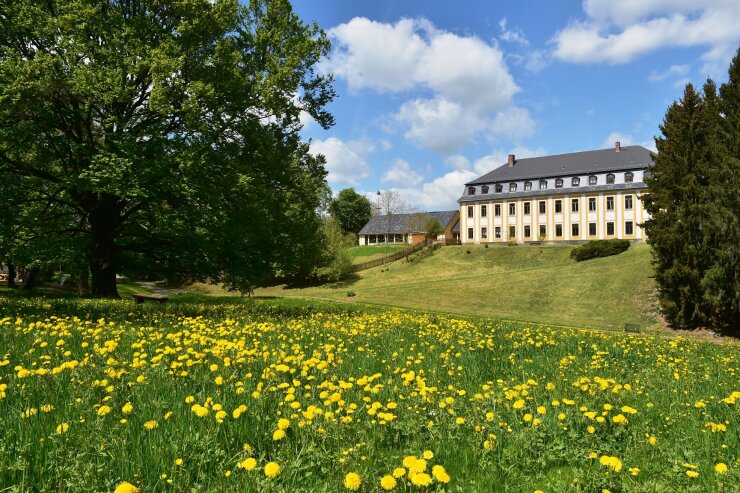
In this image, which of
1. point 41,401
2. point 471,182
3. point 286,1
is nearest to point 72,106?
→ point 286,1

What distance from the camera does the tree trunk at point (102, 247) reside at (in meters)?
19.6

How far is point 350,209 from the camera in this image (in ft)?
383

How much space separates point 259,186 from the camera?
16.6 metres

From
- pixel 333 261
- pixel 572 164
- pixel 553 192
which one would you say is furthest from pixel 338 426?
pixel 572 164

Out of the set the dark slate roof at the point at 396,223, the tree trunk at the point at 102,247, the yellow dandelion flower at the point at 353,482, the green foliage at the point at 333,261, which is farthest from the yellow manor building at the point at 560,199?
the yellow dandelion flower at the point at 353,482

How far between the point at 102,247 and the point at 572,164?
235 ft

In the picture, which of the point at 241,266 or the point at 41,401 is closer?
the point at 41,401

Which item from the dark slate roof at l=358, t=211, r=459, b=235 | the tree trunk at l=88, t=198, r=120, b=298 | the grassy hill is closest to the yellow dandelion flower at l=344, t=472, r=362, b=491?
the tree trunk at l=88, t=198, r=120, b=298

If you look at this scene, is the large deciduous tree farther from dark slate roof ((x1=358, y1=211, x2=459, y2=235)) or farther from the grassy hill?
dark slate roof ((x1=358, y1=211, x2=459, y2=235))

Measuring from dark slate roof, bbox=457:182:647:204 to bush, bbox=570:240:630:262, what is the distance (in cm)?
1726

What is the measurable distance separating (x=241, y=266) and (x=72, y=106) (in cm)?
873

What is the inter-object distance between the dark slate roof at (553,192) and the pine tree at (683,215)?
3870 centimetres

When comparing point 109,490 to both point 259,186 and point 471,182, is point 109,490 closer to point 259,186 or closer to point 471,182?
point 259,186

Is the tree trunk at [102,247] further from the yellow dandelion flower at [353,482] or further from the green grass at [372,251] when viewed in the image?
the green grass at [372,251]
